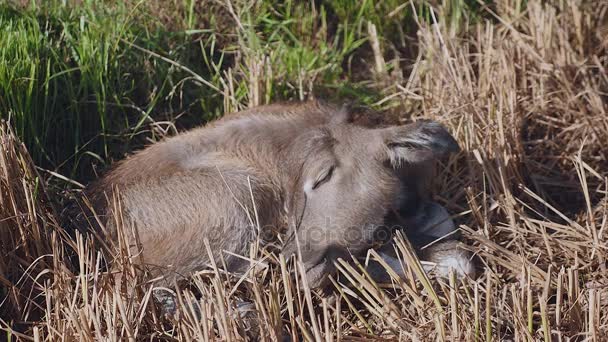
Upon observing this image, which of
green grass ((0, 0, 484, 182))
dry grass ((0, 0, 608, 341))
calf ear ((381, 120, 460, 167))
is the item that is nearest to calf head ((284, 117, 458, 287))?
calf ear ((381, 120, 460, 167))

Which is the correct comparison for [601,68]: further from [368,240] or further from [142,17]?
[142,17]

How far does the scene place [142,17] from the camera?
19.4 ft

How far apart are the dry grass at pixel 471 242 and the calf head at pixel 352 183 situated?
230 mm

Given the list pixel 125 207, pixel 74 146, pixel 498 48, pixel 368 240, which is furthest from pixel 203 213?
pixel 498 48

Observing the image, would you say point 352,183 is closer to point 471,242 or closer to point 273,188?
point 273,188

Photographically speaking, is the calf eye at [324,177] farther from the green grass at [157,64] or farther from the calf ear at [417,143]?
the green grass at [157,64]

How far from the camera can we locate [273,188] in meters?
4.64

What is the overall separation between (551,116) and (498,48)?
54 cm

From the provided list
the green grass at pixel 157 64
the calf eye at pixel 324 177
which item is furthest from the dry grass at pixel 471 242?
the calf eye at pixel 324 177

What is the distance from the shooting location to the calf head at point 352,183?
14.8 feet

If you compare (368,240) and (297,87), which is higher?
(297,87)

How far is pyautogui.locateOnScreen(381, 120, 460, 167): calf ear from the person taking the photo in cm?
450

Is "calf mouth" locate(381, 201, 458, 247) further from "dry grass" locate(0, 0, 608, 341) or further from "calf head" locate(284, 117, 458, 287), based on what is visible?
"dry grass" locate(0, 0, 608, 341)

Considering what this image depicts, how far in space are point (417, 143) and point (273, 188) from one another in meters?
0.75
